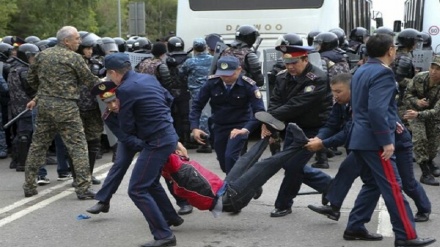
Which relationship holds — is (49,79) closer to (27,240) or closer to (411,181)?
(27,240)

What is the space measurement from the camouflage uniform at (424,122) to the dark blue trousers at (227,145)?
7.63ft

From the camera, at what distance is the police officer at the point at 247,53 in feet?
29.8

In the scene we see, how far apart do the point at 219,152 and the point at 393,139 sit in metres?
2.40

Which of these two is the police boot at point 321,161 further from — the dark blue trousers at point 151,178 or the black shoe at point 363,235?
the dark blue trousers at point 151,178

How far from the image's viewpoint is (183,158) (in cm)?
693

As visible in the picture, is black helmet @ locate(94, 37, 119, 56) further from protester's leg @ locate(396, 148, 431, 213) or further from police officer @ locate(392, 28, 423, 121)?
protester's leg @ locate(396, 148, 431, 213)

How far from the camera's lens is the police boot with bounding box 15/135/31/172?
34.7 ft

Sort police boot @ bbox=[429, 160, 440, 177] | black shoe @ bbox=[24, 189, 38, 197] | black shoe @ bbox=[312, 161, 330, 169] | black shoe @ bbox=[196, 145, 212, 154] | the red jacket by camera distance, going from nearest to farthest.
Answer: the red jacket
black shoe @ bbox=[24, 189, 38, 197]
police boot @ bbox=[429, 160, 440, 177]
black shoe @ bbox=[312, 161, 330, 169]
black shoe @ bbox=[196, 145, 212, 154]

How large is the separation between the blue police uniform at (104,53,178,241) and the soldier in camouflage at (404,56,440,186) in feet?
11.5

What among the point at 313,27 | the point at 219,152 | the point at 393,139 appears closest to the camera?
the point at 393,139

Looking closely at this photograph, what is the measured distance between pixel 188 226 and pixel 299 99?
5.05 feet

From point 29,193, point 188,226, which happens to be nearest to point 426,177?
point 188,226

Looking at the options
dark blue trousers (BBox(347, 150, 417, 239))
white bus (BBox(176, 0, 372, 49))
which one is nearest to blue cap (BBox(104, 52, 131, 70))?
dark blue trousers (BBox(347, 150, 417, 239))

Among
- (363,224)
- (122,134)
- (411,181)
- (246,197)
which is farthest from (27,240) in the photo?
(411,181)
